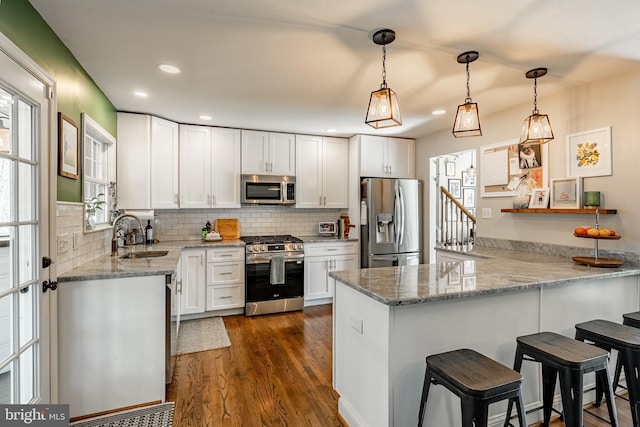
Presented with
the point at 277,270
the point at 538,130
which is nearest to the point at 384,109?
the point at 538,130

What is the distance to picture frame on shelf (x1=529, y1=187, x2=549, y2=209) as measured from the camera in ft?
9.92

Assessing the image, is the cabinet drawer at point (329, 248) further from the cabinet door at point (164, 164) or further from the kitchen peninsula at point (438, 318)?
the kitchen peninsula at point (438, 318)

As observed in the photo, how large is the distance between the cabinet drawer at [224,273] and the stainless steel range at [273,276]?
92 millimetres

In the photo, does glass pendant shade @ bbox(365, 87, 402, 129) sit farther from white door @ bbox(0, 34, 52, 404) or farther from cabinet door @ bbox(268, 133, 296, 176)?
cabinet door @ bbox(268, 133, 296, 176)

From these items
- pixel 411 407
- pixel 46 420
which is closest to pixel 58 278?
pixel 46 420

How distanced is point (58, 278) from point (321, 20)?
219 cm

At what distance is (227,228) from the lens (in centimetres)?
453

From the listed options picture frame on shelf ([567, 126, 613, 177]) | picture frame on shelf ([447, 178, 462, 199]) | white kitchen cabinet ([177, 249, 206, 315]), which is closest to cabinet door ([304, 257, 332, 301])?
white kitchen cabinet ([177, 249, 206, 315])

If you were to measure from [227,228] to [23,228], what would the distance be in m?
2.86

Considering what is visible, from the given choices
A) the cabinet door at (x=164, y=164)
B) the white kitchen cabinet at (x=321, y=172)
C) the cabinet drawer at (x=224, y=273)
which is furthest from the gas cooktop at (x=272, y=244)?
the cabinet door at (x=164, y=164)

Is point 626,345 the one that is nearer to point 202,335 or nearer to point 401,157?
point 202,335

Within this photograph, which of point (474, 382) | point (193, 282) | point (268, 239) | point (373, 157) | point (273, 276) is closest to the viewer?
point (474, 382)

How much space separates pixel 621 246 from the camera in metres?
2.55

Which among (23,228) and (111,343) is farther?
(111,343)
